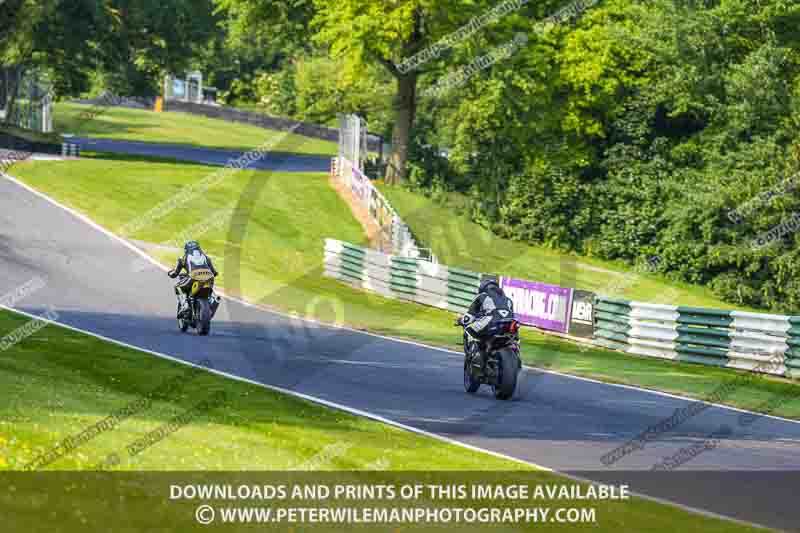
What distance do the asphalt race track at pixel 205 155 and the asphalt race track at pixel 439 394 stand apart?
2439 cm

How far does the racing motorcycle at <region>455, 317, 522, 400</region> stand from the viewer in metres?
16.6

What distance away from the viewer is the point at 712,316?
2577cm

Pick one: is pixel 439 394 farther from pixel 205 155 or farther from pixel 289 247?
pixel 205 155

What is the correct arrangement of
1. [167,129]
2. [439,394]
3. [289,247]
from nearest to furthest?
[439,394]
[289,247]
[167,129]

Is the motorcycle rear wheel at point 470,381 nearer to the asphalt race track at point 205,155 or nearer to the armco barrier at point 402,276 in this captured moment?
the armco barrier at point 402,276

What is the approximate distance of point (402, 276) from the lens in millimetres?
33844

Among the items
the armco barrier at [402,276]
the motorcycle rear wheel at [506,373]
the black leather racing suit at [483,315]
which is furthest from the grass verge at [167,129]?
the motorcycle rear wheel at [506,373]

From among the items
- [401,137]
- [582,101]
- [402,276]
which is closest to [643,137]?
[582,101]

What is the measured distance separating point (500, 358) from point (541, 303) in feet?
43.7

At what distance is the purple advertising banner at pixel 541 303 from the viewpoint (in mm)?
29256

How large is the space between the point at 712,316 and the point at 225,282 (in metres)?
12.3

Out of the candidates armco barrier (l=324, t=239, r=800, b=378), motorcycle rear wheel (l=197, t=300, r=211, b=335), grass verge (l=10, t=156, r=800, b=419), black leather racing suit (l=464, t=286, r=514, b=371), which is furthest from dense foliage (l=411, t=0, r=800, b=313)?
black leather racing suit (l=464, t=286, r=514, b=371)

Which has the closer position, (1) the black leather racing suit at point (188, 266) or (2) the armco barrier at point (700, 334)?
(1) the black leather racing suit at point (188, 266)

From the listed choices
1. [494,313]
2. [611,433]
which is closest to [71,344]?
[494,313]
